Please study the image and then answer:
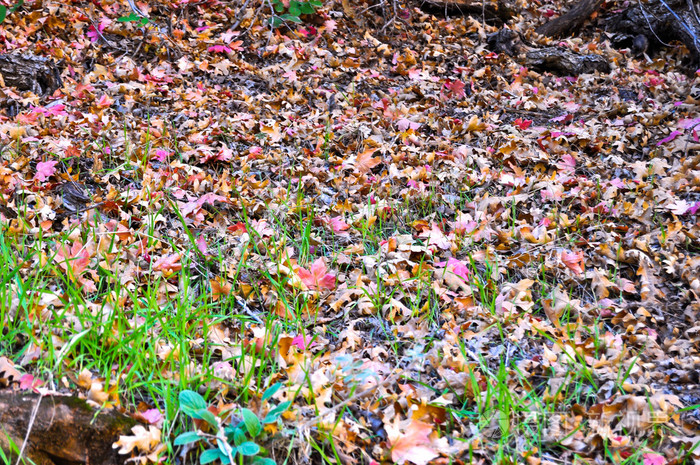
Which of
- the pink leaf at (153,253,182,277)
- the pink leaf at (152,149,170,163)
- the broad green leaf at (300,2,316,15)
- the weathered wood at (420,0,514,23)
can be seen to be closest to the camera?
the pink leaf at (153,253,182,277)

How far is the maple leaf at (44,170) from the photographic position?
314cm

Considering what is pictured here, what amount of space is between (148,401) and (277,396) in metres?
0.47

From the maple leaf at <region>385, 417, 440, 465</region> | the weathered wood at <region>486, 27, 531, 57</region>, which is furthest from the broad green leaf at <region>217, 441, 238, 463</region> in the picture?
the weathered wood at <region>486, 27, 531, 57</region>

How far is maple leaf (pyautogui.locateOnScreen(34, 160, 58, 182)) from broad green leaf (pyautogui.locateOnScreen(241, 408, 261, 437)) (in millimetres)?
2306

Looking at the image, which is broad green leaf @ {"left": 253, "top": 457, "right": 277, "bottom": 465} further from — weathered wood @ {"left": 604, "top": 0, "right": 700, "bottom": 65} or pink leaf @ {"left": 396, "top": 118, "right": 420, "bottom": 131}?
weathered wood @ {"left": 604, "top": 0, "right": 700, "bottom": 65}

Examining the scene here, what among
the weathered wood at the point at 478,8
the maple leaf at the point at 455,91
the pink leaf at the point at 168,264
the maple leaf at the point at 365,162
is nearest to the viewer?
the pink leaf at the point at 168,264

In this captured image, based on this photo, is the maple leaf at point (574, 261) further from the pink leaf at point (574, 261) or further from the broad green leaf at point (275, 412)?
the broad green leaf at point (275, 412)

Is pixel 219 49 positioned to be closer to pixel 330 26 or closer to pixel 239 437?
pixel 330 26

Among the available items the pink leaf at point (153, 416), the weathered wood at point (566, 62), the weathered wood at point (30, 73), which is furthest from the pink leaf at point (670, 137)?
the weathered wood at point (30, 73)

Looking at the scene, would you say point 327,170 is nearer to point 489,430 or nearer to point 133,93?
point 133,93

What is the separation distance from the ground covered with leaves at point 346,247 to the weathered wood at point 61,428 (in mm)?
66

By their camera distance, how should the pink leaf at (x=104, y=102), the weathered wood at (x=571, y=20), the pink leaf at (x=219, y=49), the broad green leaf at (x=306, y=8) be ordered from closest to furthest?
the pink leaf at (x=104, y=102)
the broad green leaf at (x=306, y=8)
the pink leaf at (x=219, y=49)
the weathered wood at (x=571, y=20)

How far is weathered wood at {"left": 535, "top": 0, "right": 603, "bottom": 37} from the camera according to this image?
5.86 metres

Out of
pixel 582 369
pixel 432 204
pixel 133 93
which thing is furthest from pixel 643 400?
pixel 133 93
